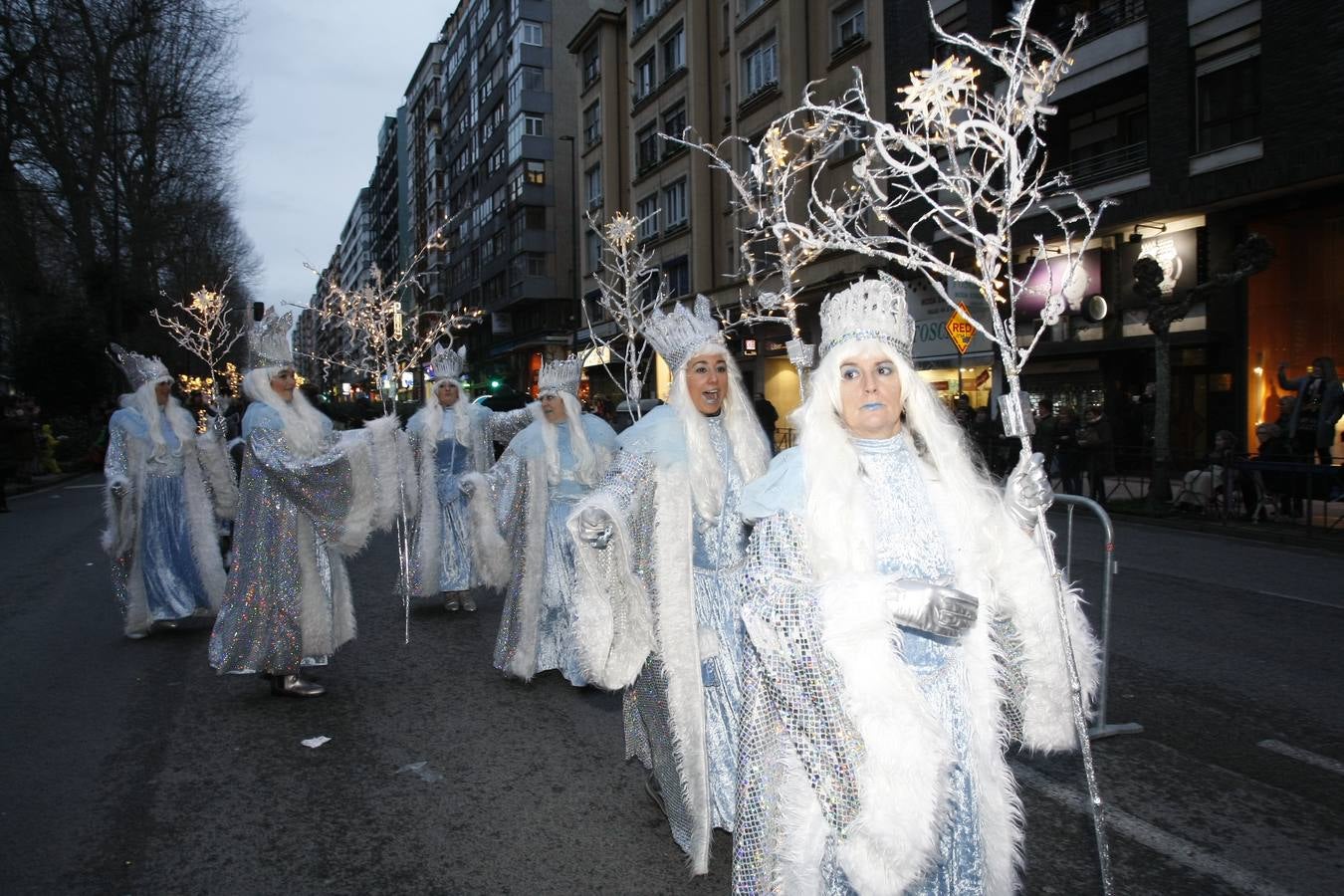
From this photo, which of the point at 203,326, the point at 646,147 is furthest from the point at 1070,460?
the point at 203,326

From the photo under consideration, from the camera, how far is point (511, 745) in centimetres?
477

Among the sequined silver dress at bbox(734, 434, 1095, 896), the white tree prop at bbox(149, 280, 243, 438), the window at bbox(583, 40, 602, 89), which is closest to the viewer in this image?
the sequined silver dress at bbox(734, 434, 1095, 896)

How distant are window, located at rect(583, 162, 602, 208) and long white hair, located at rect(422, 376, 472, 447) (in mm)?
34143

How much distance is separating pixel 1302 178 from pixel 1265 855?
1523 cm

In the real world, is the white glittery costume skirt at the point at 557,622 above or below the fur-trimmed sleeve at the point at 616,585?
below

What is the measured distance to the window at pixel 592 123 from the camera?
135 ft

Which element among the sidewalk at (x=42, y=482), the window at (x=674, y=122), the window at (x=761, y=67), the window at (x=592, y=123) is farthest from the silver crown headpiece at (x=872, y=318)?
the window at (x=592, y=123)

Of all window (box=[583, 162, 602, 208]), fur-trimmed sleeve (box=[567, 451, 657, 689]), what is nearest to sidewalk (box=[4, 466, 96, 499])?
fur-trimmed sleeve (box=[567, 451, 657, 689])

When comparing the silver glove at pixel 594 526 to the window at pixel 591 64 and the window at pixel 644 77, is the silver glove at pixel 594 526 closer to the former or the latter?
the window at pixel 644 77

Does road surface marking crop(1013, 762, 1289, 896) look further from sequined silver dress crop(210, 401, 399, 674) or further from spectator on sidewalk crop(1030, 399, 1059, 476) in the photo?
spectator on sidewalk crop(1030, 399, 1059, 476)

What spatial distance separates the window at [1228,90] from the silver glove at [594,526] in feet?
56.2

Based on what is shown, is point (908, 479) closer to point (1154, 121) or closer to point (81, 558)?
point (81, 558)

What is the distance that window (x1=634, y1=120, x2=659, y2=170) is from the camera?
119 ft

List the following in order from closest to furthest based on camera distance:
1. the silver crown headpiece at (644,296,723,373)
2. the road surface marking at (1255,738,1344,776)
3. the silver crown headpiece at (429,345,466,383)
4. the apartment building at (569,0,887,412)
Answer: the silver crown headpiece at (644,296,723,373) → the road surface marking at (1255,738,1344,776) → the silver crown headpiece at (429,345,466,383) → the apartment building at (569,0,887,412)
